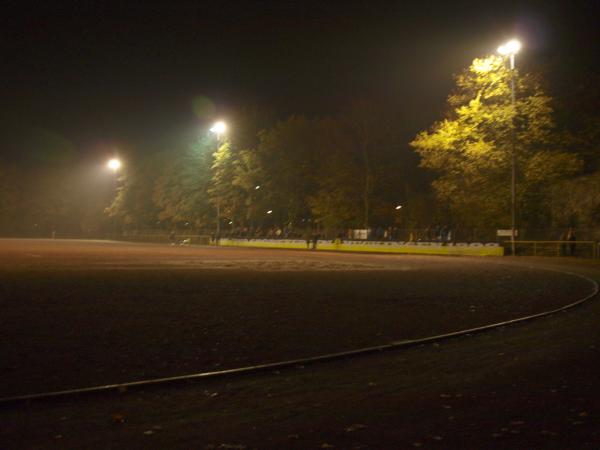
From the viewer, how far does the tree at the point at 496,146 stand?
1617 inches

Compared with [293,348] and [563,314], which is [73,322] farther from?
[563,314]

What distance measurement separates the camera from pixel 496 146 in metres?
41.8

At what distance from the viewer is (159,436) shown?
5672 millimetres

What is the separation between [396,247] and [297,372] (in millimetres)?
42460

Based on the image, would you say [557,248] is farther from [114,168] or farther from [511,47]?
[114,168]

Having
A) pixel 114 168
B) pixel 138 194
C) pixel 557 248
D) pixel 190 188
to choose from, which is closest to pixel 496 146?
pixel 557 248

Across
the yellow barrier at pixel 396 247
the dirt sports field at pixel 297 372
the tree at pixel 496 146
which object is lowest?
the dirt sports field at pixel 297 372

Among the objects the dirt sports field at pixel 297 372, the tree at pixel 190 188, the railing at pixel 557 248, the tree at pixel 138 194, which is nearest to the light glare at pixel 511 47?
the railing at pixel 557 248

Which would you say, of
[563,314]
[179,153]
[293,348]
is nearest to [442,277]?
[563,314]

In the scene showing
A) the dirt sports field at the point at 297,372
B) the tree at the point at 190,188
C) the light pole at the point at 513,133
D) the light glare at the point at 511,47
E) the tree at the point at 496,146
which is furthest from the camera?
the tree at the point at 190,188

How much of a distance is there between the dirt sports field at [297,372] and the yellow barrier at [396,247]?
91.6 feet

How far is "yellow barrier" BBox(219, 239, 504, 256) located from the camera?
1713 inches

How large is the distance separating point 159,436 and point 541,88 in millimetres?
42329

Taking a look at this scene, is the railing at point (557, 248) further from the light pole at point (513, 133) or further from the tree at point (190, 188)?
the tree at point (190, 188)
